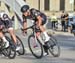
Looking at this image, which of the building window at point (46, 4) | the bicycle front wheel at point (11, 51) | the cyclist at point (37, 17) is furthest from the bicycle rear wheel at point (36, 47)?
the building window at point (46, 4)

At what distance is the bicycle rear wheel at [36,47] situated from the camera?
44.8 feet

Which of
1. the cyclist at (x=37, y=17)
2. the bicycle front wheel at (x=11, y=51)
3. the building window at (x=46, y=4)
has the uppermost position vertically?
the cyclist at (x=37, y=17)

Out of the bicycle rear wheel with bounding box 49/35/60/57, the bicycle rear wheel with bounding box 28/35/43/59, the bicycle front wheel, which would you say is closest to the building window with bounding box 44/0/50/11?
the bicycle rear wheel with bounding box 49/35/60/57

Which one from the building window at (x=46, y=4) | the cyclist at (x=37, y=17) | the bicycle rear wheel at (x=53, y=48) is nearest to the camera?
the cyclist at (x=37, y=17)

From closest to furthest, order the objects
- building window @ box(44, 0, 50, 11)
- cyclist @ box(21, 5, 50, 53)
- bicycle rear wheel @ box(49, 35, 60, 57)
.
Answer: cyclist @ box(21, 5, 50, 53)
bicycle rear wheel @ box(49, 35, 60, 57)
building window @ box(44, 0, 50, 11)

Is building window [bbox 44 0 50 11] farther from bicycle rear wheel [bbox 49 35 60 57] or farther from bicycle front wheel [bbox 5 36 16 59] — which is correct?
bicycle front wheel [bbox 5 36 16 59]

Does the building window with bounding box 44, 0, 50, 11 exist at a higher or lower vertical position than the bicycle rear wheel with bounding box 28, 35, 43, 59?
lower

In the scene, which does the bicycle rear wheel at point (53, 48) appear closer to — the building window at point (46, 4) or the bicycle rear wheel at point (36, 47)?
the bicycle rear wheel at point (36, 47)

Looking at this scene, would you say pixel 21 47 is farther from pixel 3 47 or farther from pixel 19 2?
pixel 19 2

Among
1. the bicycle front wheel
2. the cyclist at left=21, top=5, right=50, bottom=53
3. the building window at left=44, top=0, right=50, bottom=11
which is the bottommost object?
the building window at left=44, top=0, right=50, bottom=11

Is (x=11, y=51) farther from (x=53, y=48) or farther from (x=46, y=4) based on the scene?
(x=46, y=4)

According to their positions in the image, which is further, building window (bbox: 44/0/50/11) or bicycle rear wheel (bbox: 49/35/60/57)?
building window (bbox: 44/0/50/11)

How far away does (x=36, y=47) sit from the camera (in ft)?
45.3

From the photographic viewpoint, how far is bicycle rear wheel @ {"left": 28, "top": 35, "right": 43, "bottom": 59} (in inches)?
538
